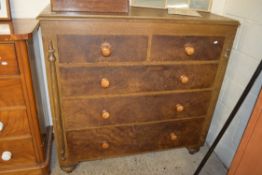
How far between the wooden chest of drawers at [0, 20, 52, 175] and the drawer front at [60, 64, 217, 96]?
7.6 inches

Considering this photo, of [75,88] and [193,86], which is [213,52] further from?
[75,88]

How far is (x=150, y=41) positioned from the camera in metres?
1.12

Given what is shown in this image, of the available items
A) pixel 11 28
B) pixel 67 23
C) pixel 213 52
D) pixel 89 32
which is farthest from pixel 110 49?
pixel 213 52

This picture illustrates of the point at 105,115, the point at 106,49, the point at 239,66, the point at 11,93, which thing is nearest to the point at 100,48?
the point at 106,49

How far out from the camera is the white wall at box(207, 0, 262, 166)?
1244 mm

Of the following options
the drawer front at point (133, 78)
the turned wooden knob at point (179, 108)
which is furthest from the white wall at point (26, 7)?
the turned wooden knob at point (179, 108)

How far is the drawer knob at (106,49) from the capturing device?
1.05 meters

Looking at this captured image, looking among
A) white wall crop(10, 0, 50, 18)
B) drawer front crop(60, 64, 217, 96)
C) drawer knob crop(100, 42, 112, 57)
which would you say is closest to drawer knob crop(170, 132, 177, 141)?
drawer front crop(60, 64, 217, 96)

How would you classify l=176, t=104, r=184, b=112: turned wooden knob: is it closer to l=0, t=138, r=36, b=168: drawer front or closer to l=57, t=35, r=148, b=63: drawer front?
l=57, t=35, r=148, b=63: drawer front

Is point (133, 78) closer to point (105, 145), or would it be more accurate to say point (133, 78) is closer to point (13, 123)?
point (105, 145)

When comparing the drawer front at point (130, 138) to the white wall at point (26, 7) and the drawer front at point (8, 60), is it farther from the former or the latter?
the white wall at point (26, 7)

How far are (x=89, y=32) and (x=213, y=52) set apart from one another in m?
0.75

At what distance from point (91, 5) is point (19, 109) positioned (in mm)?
676

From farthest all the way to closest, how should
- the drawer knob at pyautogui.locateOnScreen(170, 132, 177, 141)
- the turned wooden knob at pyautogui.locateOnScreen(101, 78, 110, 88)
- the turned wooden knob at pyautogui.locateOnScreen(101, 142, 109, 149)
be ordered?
the drawer knob at pyautogui.locateOnScreen(170, 132, 177, 141), the turned wooden knob at pyautogui.locateOnScreen(101, 142, 109, 149), the turned wooden knob at pyautogui.locateOnScreen(101, 78, 110, 88)
